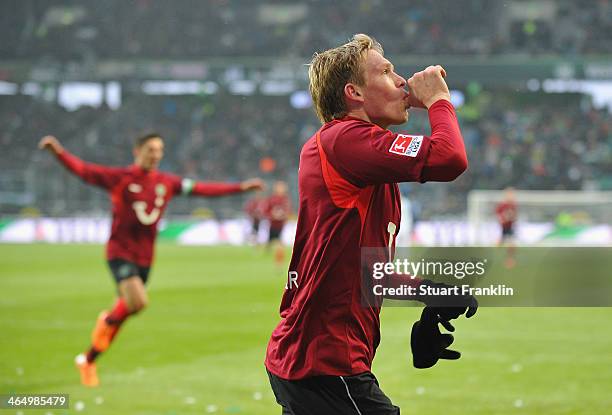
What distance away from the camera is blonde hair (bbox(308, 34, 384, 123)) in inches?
124

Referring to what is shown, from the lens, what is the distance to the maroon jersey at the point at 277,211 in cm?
2445

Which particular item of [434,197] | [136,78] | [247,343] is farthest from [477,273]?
[136,78]

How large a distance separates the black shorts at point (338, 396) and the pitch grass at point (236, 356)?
399 centimetres

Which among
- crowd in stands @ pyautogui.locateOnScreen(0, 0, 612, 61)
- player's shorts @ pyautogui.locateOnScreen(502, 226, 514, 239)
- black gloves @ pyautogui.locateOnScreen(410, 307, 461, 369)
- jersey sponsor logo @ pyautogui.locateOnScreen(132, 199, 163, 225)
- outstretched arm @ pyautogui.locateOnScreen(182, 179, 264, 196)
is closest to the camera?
black gloves @ pyautogui.locateOnScreen(410, 307, 461, 369)

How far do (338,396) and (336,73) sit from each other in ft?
3.52

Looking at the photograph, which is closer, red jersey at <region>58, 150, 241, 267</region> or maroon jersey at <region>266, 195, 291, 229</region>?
red jersey at <region>58, 150, 241, 267</region>

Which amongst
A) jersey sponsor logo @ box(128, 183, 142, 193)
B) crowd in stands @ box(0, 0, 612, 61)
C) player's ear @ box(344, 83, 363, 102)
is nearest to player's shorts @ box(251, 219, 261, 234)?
crowd in stands @ box(0, 0, 612, 61)

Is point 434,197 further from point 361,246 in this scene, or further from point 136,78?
point 361,246

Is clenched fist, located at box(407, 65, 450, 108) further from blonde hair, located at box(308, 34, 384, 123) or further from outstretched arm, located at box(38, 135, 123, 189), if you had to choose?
outstretched arm, located at box(38, 135, 123, 189)

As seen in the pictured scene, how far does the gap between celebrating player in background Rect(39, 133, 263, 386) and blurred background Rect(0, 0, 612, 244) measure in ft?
77.0

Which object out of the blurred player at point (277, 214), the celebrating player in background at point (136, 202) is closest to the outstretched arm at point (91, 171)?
the celebrating player in background at point (136, 202)

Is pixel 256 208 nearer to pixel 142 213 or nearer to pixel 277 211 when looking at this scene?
pixel 277 211

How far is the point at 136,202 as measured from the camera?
9.32m

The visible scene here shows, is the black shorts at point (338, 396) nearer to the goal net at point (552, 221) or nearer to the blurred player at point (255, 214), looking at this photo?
the goal net at point (552, 221)
